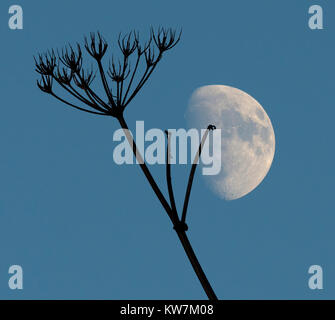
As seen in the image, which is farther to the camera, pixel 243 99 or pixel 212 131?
pixel 243 99

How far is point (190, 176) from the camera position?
950 centimetres

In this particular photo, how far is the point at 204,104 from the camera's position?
1009 cm

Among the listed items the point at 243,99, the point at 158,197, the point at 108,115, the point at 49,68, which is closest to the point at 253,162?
the point at 243,99
